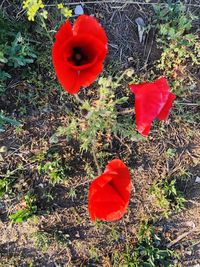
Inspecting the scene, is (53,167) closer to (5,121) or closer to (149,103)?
(5,121)

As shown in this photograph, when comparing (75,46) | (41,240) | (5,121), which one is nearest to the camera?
(75,46)

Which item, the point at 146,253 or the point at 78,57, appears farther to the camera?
the point at 146,253

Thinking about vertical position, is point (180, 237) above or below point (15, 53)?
below

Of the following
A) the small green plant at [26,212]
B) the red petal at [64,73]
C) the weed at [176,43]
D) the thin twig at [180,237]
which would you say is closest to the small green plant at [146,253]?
the thin twig at [180,237]

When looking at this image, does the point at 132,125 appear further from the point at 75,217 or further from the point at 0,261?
the point at 0,261

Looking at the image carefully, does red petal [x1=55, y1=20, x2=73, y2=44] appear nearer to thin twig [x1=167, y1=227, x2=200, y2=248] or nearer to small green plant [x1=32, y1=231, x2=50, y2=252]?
small green plant [x1=32, y1=231, x2=50, y2=252]

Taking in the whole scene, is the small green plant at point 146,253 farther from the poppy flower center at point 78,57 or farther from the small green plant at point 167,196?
the poppy flower center at point 78,57

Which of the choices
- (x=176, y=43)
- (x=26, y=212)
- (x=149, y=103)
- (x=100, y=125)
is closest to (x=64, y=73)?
(x=149, y=103)
